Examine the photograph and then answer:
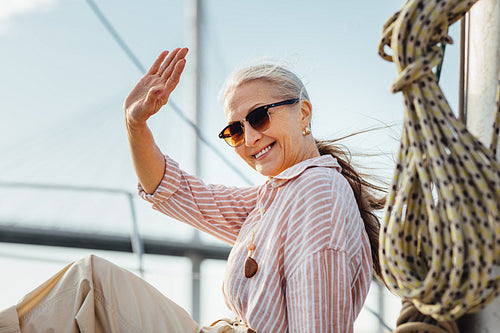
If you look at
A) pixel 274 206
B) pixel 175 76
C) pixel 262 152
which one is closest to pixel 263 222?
pixel 274 206

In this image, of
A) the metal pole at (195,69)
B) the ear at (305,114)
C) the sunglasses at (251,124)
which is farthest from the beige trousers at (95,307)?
the metal pole at (195,69)

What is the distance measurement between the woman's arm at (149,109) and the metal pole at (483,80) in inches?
31.9

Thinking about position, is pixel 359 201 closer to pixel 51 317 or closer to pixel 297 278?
pixel 297 278

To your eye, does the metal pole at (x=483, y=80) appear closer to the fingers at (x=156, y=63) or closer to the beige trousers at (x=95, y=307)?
the beige trousers at (x=95, y=307)

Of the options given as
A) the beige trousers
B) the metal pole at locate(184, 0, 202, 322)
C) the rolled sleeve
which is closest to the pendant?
the beige trousers

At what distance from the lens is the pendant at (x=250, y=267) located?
124 centimetres

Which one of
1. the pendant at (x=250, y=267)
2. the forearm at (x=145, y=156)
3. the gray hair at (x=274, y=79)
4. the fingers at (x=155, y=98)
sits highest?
the gray hair at (x=274, y=79)

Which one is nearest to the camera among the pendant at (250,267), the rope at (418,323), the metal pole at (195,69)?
the rope at (418,323)

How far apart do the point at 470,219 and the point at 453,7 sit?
0.76 feet

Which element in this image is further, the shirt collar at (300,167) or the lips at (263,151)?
the lips at (263,151)

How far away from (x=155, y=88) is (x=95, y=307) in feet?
1.70

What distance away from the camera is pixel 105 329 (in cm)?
120

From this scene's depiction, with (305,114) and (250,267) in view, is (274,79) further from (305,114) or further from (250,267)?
(250,267)

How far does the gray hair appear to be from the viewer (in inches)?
58.5
